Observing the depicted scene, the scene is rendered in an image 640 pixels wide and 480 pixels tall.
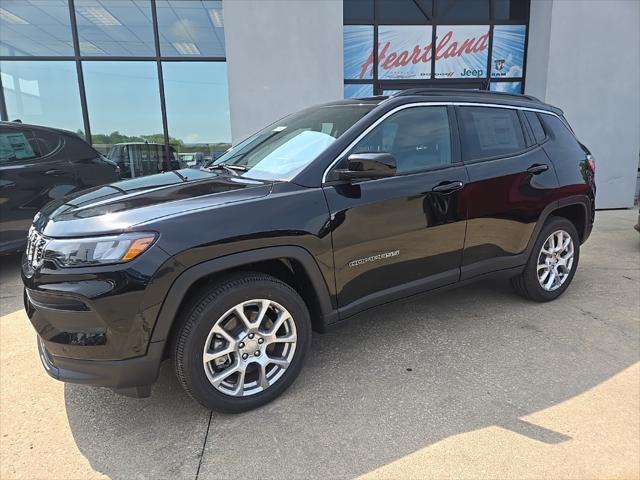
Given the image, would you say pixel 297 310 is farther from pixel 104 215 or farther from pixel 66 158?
pixel 66 158

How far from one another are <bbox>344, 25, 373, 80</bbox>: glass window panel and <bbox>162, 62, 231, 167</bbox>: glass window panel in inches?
100

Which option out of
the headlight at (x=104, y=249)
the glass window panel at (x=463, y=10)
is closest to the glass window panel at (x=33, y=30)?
the glass window panel at (x=463, y=10)

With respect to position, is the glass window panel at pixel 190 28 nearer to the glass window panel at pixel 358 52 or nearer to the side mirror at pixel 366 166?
the glass window panel at pixel 358 52

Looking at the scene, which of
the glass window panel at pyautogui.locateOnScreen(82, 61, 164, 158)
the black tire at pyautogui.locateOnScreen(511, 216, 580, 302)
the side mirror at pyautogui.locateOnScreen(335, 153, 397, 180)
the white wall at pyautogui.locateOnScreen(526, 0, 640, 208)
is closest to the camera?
the side mirror at pyautogui.locateOnScreen(335, 153, 397, 180)

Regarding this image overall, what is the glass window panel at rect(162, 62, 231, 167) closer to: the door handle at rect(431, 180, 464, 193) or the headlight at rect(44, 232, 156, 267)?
the door handle at rect(431, 180, 464, 193)

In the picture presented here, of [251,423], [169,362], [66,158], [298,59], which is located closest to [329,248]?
[251,423]

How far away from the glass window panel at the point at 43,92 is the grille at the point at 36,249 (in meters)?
7.69

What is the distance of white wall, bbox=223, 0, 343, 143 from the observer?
26.0 ft

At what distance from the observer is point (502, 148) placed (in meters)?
3.64

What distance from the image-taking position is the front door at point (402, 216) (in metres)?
2.77

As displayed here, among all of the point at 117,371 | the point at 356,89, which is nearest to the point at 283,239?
the point at 117,371

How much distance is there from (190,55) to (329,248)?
8.00m

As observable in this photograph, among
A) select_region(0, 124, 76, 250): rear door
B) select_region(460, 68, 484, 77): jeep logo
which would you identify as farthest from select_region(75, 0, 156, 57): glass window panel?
select_region(460, 68, 484, 77): jeep logo

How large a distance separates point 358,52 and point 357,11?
2.53 feet
